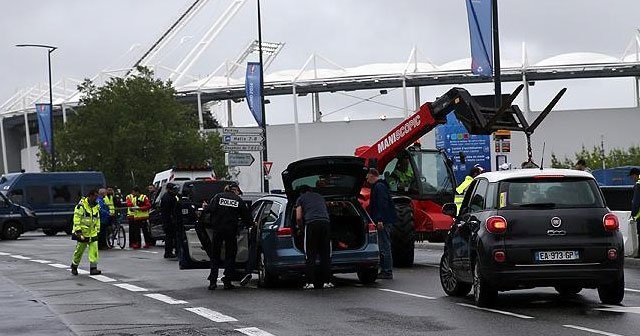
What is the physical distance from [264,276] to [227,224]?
3.22 ft

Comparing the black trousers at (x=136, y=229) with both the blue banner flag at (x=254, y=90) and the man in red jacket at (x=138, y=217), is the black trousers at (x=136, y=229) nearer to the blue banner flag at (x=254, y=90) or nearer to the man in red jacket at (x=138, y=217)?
the man in red jacket at (x=138, y=217)

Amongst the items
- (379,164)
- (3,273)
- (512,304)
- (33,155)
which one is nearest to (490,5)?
(379,164)

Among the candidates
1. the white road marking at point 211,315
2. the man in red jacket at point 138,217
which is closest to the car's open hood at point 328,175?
the white road marking at point 211,315

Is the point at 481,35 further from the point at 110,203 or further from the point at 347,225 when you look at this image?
the point at 347,225

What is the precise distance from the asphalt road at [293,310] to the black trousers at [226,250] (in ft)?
1.27

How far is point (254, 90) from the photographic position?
159 ft

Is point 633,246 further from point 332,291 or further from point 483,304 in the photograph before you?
point 483,304

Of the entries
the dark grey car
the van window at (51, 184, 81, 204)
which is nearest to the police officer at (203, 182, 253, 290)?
the dark grey car

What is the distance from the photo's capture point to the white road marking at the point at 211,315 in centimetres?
1355

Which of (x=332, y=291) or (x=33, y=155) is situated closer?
(x=332, y=291)

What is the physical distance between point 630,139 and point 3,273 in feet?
205

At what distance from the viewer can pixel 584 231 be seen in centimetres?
1352

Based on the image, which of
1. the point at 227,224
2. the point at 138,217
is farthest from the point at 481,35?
the point at 227,224

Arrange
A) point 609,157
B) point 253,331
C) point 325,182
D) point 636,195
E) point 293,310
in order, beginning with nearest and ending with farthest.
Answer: point 253,331 → point 293,310 → point 325,182 → point 636,195 → point 609,157
